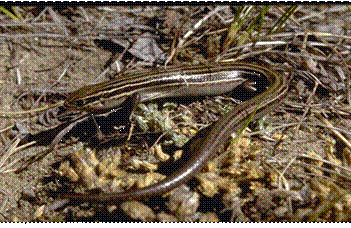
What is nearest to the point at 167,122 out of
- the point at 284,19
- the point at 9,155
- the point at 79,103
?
the point at 79,103

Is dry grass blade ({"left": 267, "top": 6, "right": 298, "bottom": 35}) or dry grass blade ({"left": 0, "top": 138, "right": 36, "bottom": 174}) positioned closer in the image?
dry grass blade ({"left": 0, "top": 138, "right": 36, "bottom": 174})

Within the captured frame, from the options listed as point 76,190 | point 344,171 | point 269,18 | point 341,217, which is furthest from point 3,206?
point 269,18

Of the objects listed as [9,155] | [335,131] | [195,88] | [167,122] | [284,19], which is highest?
[284,19]

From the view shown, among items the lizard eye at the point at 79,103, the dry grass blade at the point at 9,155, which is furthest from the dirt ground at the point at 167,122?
the lizard eye at the point at 79,103

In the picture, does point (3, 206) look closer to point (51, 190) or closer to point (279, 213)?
point (51, 190)

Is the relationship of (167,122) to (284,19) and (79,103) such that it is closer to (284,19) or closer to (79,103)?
(79,103)

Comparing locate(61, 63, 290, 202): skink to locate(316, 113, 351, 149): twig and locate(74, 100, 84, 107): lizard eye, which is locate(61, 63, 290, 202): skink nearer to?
locate(74, 100, 84, 107): lizard eye

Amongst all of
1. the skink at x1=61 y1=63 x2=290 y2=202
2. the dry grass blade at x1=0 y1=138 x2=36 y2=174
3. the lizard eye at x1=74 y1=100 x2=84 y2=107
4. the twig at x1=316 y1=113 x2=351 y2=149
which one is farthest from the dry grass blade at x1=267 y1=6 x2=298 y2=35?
the dry grass blade at x1=0 y1=138 x2=36 y2=174
